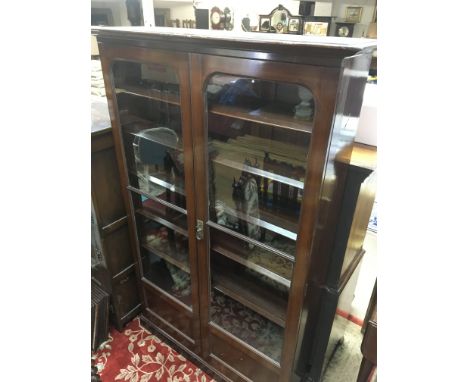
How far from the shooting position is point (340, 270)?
4.14ft

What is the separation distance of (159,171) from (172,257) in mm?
464

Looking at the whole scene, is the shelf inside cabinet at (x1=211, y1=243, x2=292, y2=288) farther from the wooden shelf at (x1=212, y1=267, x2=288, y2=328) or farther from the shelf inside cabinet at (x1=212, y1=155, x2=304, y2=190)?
the shelf inside cabinet at (x1=212, y1=155, x2=304, y2=190)

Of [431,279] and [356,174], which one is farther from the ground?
[431,279]

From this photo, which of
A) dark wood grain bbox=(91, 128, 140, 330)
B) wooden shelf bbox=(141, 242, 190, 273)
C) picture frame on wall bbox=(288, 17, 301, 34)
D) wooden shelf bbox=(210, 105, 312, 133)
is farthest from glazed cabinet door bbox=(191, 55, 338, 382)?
picture frame on wall bbox=(288, 17, 301, 34)

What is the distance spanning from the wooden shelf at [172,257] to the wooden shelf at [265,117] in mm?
851

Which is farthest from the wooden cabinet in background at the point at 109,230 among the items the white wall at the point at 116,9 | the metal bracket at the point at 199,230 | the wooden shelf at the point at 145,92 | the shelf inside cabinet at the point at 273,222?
the white wall at the point at 116,9

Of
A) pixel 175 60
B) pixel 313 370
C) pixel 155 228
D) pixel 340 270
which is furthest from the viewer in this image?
pixel 155 228

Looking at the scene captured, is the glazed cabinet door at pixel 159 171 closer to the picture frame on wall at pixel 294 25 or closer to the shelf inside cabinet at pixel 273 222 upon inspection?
the shelf inside cabinet at pixel 273 222

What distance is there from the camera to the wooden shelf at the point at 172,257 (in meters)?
1.57

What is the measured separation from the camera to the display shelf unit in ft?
2.77
